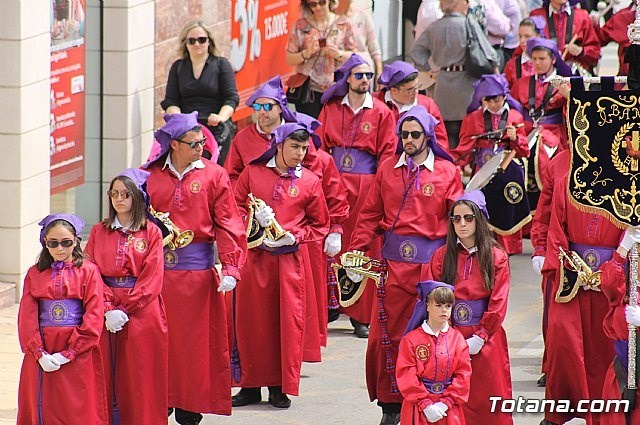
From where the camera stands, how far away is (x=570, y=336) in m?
11.0

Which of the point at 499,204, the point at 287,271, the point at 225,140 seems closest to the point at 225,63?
the point at 225,140

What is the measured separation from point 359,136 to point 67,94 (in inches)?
111

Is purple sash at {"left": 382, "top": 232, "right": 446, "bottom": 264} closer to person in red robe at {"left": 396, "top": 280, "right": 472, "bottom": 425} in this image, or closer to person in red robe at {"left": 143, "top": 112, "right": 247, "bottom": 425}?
person in red robe at {"left": 143, "top": 112, "right": 247, "bottom": 425}

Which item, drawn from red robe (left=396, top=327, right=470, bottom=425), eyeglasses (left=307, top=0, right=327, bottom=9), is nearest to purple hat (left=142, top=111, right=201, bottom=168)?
red robe (left=396, top=327, right=470, bottom=425)

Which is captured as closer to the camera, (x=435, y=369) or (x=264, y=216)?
(x=435, y=369)

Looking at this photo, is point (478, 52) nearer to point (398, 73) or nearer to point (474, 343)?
point (398, 73)

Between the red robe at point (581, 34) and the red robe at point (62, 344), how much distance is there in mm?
10846

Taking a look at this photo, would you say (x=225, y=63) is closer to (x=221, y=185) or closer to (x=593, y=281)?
(x=221, y=185)

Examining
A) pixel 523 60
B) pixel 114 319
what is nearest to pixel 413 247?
pixel 114 319

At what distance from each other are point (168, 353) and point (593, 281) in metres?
2.73

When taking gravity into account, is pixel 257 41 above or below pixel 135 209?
below

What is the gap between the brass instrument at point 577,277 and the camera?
1077 centimetres

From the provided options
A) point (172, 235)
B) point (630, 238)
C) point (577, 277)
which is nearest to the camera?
point (630, 238)

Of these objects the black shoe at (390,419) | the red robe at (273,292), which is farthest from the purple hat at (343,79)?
the black shoe at (390,419)
